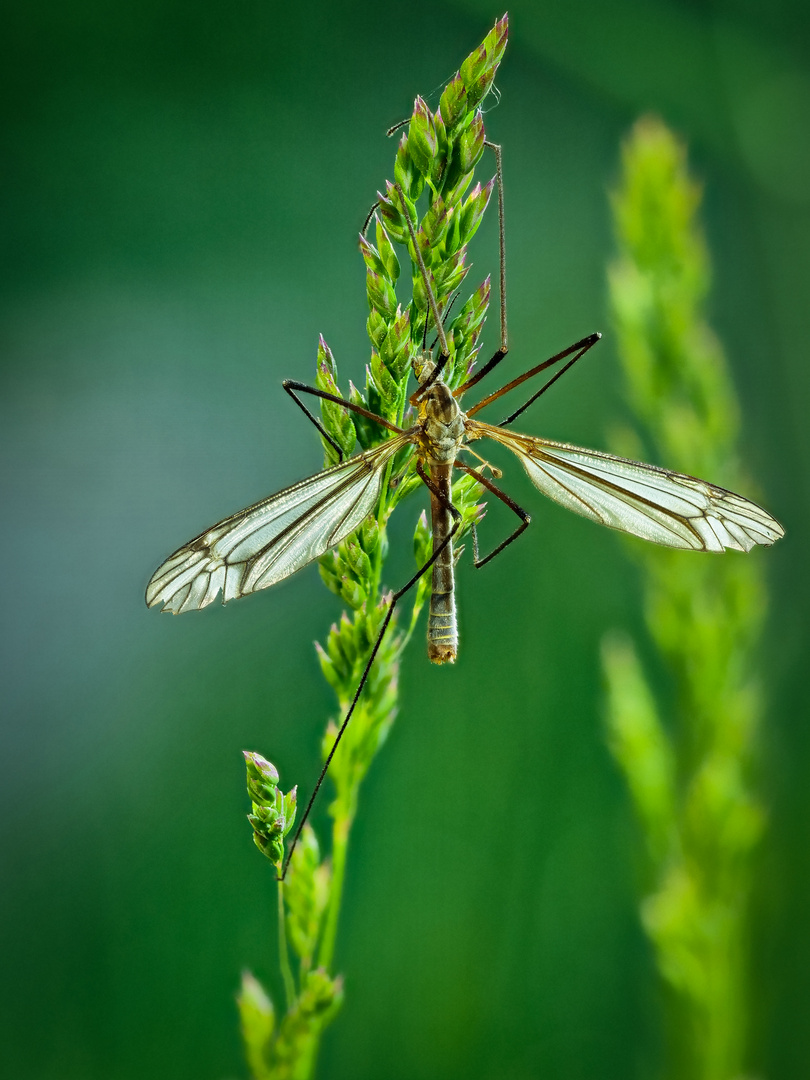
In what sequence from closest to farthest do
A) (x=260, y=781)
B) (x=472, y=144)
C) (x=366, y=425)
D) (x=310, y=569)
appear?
(x=260, y=781) → (x=472, y=144) → (x=366, y=425) → (x=310, y=569)

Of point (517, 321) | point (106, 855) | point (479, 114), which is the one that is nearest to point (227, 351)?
point (517, 321)

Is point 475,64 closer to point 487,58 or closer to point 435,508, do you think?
point 487,58

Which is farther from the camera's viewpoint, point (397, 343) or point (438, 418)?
point (438, 418)

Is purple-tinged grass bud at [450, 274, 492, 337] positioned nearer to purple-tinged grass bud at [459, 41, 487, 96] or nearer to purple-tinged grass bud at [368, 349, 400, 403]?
purple-tinged grass bud at [368, 349, 400, 403]

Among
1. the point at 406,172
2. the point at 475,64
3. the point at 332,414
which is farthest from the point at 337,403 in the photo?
the point at 475,64

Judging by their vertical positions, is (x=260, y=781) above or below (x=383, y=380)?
below

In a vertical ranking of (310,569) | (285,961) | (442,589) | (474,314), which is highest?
(474,314)

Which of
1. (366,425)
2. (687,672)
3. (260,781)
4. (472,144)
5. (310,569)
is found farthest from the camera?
(310,569)
